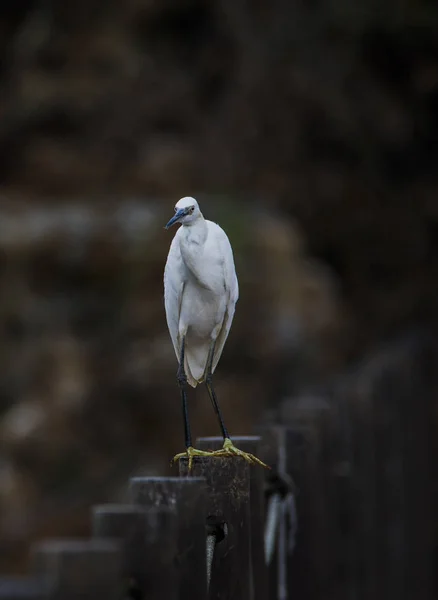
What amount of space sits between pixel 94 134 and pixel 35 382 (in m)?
2.89

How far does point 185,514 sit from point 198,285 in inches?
29.7

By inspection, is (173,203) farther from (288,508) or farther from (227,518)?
(227,518)

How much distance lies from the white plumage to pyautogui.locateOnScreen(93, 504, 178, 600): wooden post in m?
0.80

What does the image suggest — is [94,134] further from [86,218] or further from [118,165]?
[86,218]

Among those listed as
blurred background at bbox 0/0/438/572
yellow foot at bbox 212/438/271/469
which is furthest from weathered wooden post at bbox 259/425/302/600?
blurred background at bbox 0/0/438/572

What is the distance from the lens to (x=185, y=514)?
1684mm

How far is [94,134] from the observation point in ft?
31.2

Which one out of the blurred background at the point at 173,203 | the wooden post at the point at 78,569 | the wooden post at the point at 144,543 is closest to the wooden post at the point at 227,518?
the wooden post at the point at 144,543

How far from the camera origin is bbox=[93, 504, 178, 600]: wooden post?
1433 millimetres

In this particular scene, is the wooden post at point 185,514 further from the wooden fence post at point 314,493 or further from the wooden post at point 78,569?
the wooden fence post at point 314,493

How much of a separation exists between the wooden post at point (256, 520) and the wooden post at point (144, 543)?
0.84m

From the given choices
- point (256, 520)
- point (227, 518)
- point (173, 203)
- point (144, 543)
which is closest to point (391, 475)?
point (173, 203)

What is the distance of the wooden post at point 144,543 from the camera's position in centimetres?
143

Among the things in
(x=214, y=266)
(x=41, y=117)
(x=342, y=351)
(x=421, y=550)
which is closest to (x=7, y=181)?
(x=41, y=117)
